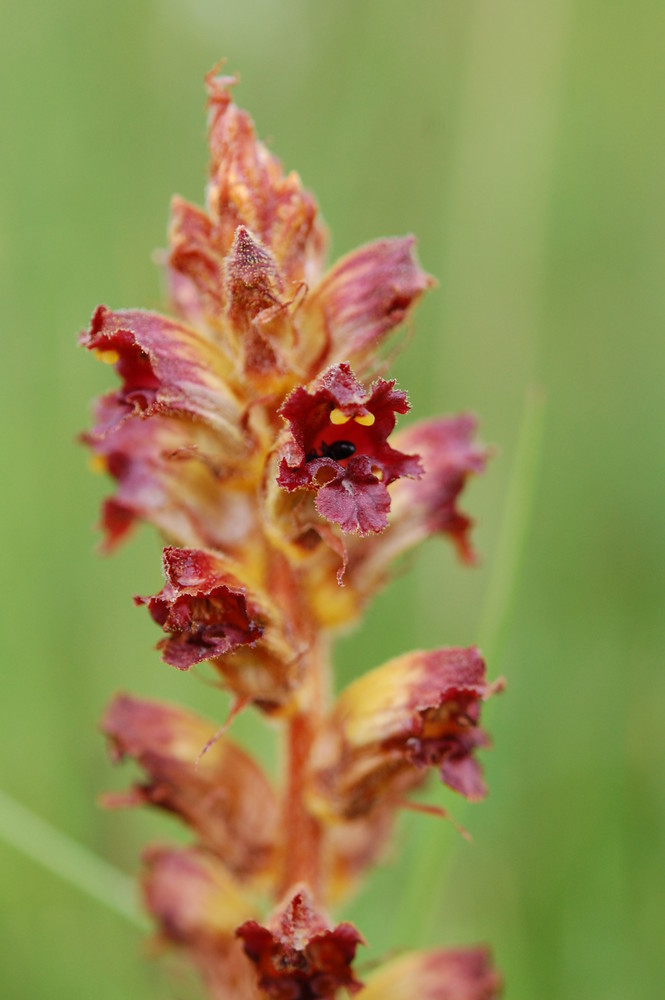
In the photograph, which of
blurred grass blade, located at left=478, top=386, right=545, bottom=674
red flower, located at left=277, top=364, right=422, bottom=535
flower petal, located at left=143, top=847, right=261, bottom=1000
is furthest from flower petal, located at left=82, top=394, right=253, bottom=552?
flower petal, located at left=143, top=847, right=261, bottom=1000

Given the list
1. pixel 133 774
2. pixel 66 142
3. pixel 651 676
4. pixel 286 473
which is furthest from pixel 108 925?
pixel 66 142

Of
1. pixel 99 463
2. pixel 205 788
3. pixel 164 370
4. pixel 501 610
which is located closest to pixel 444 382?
pixel 501 610

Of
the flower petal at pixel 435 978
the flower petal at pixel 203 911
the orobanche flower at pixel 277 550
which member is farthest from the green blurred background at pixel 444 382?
the flower petal at pixel 203 911

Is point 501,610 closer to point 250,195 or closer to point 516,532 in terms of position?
point 516,532

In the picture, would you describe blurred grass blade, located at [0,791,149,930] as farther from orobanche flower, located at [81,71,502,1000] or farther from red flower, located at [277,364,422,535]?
red flower, located at [277,364,422,535]

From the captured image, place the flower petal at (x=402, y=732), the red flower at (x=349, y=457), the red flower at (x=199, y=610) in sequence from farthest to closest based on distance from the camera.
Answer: the flower petal at (x=402, y=732)
the red flower at (x=199, y=610)
the red flower at (x=349, y=457)

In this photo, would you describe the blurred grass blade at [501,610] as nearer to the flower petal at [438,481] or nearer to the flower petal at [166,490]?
the flower petal at [438,481]

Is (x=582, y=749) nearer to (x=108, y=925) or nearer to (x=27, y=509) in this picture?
(x=108, y=925)
